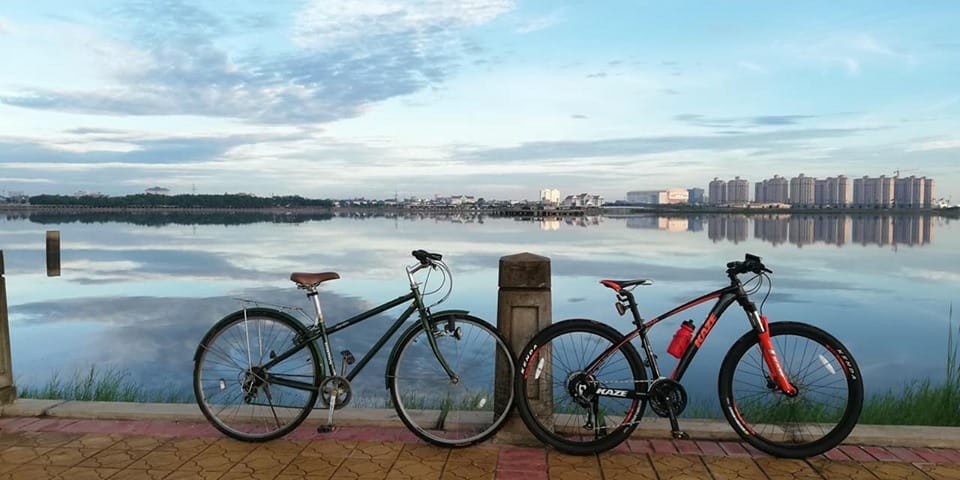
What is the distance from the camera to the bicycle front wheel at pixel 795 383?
442 centimetres

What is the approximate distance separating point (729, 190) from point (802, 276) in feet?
536

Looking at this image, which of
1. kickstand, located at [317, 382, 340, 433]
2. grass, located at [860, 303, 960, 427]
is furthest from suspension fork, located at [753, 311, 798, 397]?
kickstand, located at [317, 382, 340, 433]

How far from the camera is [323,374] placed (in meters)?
4.76

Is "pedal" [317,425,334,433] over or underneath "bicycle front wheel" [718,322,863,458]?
underneath

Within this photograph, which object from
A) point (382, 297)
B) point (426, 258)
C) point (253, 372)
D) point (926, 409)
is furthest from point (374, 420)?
point (382, 297)

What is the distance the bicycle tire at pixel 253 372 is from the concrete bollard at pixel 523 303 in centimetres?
133

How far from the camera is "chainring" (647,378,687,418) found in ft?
14.8

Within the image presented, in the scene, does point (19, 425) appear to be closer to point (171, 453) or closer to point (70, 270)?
point (171, 453)

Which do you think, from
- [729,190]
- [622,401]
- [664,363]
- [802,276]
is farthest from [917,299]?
[729,190]

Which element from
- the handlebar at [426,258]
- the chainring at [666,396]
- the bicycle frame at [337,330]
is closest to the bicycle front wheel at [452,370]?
the bicycle frame at [337,330]

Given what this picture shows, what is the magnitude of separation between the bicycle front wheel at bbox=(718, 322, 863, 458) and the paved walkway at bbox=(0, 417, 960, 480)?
0.13 meters

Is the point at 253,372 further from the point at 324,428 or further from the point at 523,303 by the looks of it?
the point at 523,303

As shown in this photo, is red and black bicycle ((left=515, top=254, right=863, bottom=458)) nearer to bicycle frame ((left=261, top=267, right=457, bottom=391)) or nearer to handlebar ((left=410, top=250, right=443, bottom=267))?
bicycle frame ((left=261, top=267, right=457, bottom=391))

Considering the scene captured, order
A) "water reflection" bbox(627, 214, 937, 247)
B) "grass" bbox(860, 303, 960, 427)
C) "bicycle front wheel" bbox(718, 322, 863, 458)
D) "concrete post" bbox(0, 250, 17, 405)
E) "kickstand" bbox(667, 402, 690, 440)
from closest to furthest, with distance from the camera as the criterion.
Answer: "bicycle front wheel" bbox(718, 322, 863, 458) < "kickstand" bbox(667, 402, 690, 440) < "concrete post" bbox(0, 250, 17, 405) < "grass" bbox(860, 303, 960, 427) < "water reflection" bbox(627, 214, 937, 247)
